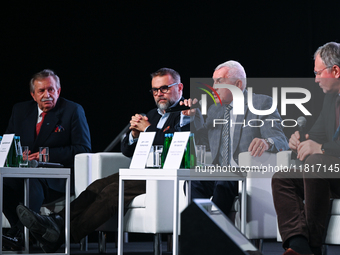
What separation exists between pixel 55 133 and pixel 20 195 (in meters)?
0.56

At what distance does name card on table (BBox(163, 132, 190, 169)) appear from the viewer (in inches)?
99.7

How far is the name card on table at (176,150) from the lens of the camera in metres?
2.53

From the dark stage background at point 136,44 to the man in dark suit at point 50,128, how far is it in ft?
3.50

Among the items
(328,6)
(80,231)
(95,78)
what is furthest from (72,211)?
(328,6)

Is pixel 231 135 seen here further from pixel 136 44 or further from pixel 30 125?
pixel 136 44

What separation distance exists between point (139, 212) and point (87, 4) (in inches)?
114

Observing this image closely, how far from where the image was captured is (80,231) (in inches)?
123

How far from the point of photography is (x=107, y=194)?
10.4 feet

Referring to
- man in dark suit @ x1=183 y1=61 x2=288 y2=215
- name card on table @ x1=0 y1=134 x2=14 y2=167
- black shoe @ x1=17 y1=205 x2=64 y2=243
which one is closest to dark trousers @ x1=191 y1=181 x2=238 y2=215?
man in dark suit @ x1=183 y1=61 x2=288 y2=215

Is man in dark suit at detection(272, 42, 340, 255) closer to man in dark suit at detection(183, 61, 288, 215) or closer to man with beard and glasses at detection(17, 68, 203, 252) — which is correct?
man in dark suit at detection(183, 61, 288, 215)

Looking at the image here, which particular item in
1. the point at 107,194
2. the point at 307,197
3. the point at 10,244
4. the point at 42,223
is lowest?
the point at 10,244

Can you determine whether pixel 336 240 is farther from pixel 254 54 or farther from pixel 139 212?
pixel 254 54

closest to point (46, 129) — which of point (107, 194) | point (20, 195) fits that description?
point (20, 195)

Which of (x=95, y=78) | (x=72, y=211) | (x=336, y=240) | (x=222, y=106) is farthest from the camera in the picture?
(x=95, y=78)
